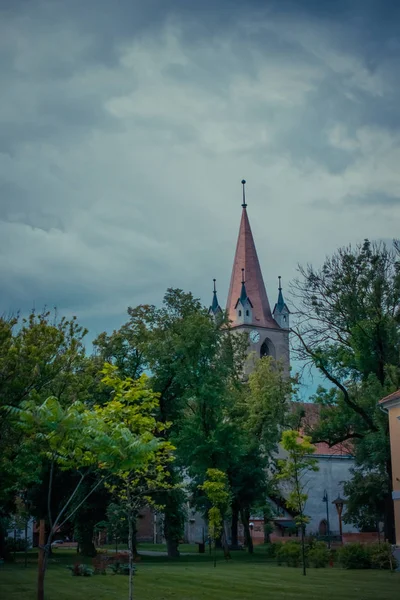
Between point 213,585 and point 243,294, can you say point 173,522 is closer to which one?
point 213,585

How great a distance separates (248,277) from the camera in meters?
91.4

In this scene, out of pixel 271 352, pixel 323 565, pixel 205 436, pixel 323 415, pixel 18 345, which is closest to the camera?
pixel 18 345

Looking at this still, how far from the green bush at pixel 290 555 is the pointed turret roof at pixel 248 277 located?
54418mm

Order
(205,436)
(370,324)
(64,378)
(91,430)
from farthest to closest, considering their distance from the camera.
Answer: (205,436), (370,324), (64,378), (91,430)

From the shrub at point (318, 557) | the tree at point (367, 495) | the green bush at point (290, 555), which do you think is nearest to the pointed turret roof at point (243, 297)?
the tree at point (367, 495)

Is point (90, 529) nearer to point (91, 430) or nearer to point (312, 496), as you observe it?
point (91, 430)

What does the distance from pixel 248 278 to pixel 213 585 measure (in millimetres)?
68344

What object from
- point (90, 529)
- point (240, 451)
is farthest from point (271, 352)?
point (90, 529)

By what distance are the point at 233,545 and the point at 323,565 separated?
76.2 ft

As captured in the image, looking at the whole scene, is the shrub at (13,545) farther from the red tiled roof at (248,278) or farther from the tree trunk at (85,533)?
the red tiled roof at (248,278)

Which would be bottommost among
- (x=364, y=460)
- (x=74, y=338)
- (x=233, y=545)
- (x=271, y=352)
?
(x=233, y=545)

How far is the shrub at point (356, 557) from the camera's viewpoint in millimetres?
32219

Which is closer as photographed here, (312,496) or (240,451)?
(240,451)

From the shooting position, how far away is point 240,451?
1784 inches
